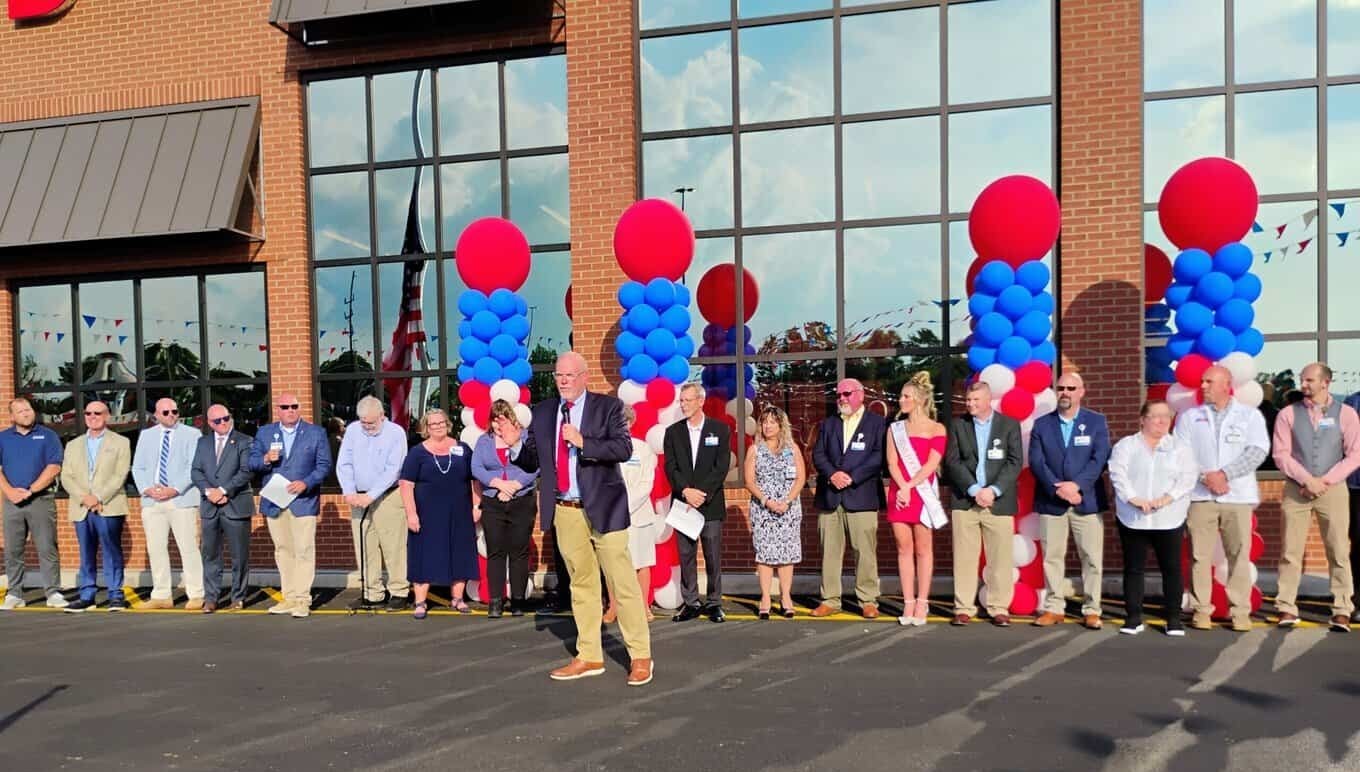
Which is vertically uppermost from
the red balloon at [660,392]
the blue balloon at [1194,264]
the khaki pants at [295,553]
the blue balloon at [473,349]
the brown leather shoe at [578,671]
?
the blue balloon at [1194,264]

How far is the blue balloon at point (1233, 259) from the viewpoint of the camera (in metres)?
7.14

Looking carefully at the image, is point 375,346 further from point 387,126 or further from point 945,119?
point 945,119

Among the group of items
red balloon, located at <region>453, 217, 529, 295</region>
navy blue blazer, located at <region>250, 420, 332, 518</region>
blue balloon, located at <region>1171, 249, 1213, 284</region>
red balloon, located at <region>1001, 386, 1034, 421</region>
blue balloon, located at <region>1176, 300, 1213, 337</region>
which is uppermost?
red balloon, located at <region>453, 217, 529, 295</region>

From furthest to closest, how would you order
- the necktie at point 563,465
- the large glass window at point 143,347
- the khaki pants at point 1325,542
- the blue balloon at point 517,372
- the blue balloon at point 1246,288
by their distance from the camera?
1. the large glass window at point 143,347
2. the blue balloon at point 517,372
3. the blue balloon at point 1246,288
4. the khaki pants at point 1325,542
5. the necktie at point 563,465

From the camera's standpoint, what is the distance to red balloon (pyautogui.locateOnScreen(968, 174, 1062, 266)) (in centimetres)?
732

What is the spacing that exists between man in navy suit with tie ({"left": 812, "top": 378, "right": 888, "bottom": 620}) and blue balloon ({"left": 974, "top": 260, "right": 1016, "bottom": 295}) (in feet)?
4.31

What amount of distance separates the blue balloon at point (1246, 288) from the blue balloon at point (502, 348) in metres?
5.90

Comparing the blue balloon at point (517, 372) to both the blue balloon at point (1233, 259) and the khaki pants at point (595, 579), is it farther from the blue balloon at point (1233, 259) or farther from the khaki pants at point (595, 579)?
the blue balloon at point (1233, 259)

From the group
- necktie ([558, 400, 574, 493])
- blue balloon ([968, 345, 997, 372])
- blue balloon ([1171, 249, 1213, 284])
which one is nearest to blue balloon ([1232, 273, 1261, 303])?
blue balloon ([1171, 249, 1213, 284])

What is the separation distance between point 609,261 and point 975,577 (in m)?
4.59

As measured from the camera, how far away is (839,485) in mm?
7590

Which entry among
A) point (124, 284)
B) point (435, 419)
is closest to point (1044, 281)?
point (435, 419)

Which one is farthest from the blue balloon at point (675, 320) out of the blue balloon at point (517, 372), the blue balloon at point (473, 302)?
the blue balloon at point (473, 302)

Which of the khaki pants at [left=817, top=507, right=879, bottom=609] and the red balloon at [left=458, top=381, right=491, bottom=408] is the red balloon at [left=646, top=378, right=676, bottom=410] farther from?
the khaki pants at [left=817, top=507, right=879, bottom=609]
